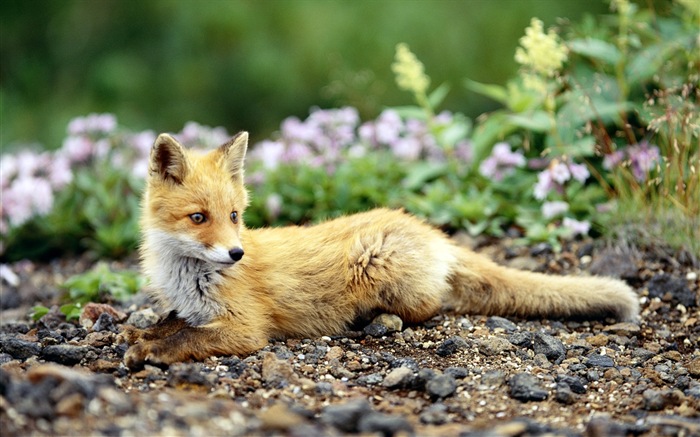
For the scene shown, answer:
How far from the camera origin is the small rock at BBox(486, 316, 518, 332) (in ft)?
16.6

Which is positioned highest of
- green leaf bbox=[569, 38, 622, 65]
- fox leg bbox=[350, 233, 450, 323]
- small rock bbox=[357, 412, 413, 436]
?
green leaf bbox=[569, 38, 622, 65]

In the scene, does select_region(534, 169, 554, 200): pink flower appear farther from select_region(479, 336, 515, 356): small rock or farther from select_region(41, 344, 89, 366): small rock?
select_region(41, 344, 89, 366): small rock

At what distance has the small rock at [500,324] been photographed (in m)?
5.06

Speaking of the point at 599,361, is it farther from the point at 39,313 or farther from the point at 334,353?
the point at 39,313

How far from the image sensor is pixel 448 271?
5195 mm

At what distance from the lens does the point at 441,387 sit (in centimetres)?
400

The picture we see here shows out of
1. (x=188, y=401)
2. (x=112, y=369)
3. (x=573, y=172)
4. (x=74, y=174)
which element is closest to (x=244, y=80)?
(x=74, y=174)

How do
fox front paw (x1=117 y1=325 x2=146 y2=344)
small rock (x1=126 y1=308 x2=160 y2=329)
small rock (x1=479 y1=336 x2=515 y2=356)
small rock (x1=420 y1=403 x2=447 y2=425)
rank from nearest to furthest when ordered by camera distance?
small rock (x1=420 y1=403 x2=447 y2=425), fox front paw (x1=117 y1=325 x2=146 y2=344), small rock (x1=479 y1=336 x2=515 y2=356), small rock (x1=126 y1=308 x2=160 y2=329)

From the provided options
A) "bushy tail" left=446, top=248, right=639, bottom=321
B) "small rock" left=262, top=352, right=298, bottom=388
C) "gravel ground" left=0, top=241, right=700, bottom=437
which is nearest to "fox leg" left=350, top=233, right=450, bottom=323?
"gravel ground" left=0, top=241, right=700, bottom=437

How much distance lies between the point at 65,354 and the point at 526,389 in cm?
251

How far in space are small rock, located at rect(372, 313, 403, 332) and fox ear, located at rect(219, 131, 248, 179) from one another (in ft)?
4.16

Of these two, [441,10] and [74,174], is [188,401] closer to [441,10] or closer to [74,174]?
[74,174]

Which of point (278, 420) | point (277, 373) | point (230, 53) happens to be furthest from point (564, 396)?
point (230, 53)

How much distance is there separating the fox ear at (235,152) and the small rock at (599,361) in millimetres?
2377
